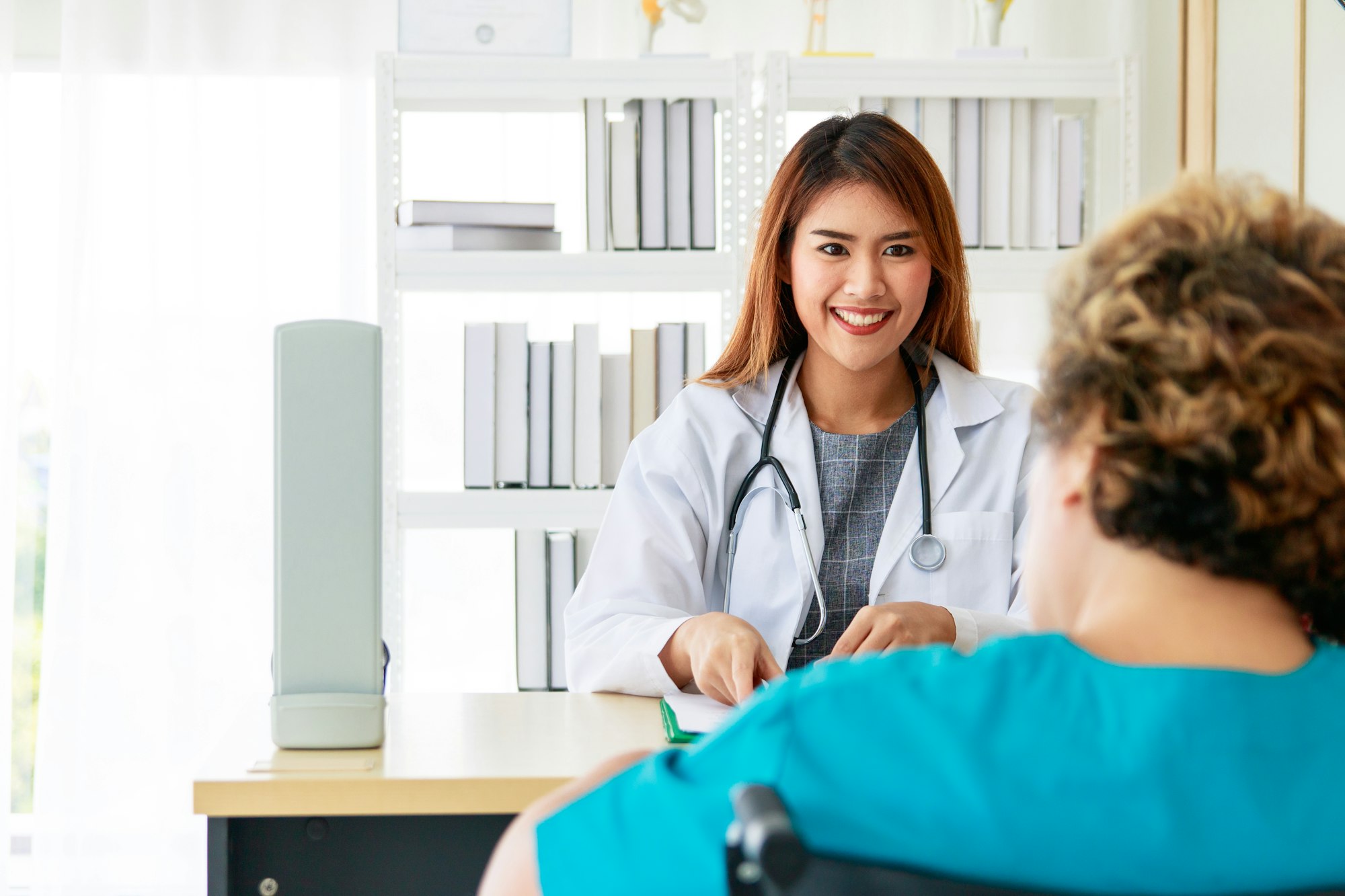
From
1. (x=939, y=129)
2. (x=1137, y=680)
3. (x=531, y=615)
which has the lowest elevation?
(x=531, y=615)

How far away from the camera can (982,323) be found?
2723 millimetres

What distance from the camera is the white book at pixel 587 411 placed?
7.55 ft

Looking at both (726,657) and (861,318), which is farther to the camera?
(861,318)

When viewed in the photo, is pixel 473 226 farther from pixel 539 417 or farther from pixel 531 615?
pixel 531 615

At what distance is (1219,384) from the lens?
21.0 inches

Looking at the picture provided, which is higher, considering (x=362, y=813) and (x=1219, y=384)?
(x=1219, y=384)

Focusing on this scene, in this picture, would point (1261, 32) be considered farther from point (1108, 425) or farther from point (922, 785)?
point (922, 785)

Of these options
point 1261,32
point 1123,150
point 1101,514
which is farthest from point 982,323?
point 1101,514

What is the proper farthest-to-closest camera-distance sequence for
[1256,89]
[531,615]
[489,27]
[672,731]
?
[531,615] < [489,27] < [1256,89] < [672,731]

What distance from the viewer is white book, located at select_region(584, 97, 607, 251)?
230 centimetres

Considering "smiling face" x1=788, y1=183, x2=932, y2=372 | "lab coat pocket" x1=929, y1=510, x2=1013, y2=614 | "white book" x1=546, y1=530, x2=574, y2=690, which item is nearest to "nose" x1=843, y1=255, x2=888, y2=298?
"smiling face" x1=788, y1=183, x2=932, y2=372

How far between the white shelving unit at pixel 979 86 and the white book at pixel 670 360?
35 cm

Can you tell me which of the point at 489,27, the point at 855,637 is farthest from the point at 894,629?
the point at 489,27

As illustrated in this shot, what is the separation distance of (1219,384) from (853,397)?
1.11m
